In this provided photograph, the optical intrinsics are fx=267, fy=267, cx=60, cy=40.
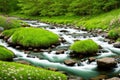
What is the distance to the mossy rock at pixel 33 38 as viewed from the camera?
29.0 m

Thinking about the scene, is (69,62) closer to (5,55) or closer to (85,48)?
(85,48)

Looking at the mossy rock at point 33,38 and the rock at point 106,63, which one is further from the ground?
the mossy rock at point 33,38

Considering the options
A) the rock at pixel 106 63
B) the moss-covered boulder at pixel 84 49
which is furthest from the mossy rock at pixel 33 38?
the rock at pixel 106 63

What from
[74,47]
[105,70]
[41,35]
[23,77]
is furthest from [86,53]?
[23,77]

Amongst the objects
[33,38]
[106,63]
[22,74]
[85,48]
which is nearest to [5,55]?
[33,38]

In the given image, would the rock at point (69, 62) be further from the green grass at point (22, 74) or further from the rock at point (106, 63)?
the green grass at point (22, 74)

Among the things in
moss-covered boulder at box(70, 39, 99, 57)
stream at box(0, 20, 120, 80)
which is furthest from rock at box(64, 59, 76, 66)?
moss-covered boulder at box(70, 39, 99, 57)

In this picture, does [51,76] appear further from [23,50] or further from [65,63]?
[23,50]

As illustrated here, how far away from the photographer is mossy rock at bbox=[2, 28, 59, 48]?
95.0 ft

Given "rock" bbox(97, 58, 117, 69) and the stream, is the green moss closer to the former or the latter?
the stream

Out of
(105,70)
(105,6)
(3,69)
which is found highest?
(105,6)

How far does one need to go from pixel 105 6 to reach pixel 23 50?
31.1 meters

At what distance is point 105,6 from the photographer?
5459 centimetres

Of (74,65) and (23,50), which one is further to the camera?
(23,50)
